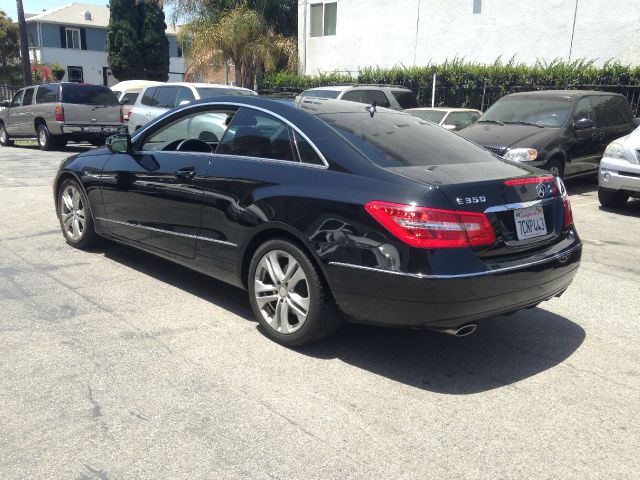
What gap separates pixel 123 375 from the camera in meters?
3.63

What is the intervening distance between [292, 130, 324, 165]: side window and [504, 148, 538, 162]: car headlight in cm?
600

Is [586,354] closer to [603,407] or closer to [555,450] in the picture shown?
[603,407]

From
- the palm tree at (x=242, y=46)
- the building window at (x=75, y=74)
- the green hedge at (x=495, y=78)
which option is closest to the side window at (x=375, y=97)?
the green hedge at (x=495, y=78)

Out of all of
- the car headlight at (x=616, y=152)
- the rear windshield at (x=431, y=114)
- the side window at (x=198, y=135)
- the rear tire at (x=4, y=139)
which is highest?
the side window at (x=198, y=135)

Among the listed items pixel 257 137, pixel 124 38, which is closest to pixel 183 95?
pixel 257 137

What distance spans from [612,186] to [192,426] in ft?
25.1

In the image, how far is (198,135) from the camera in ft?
17.7

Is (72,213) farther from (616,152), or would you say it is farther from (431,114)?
(431,114)

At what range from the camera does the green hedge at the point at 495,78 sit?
15305 mm

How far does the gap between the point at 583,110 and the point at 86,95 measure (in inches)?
485

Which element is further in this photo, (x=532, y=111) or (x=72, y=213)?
(x=532, y=111)

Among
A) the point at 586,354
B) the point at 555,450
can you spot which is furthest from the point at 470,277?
the point at 586,354

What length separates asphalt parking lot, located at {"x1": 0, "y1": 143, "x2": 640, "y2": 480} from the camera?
2859 mm

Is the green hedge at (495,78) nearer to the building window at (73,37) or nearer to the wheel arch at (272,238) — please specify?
A: the wheel arch at (272,238)
